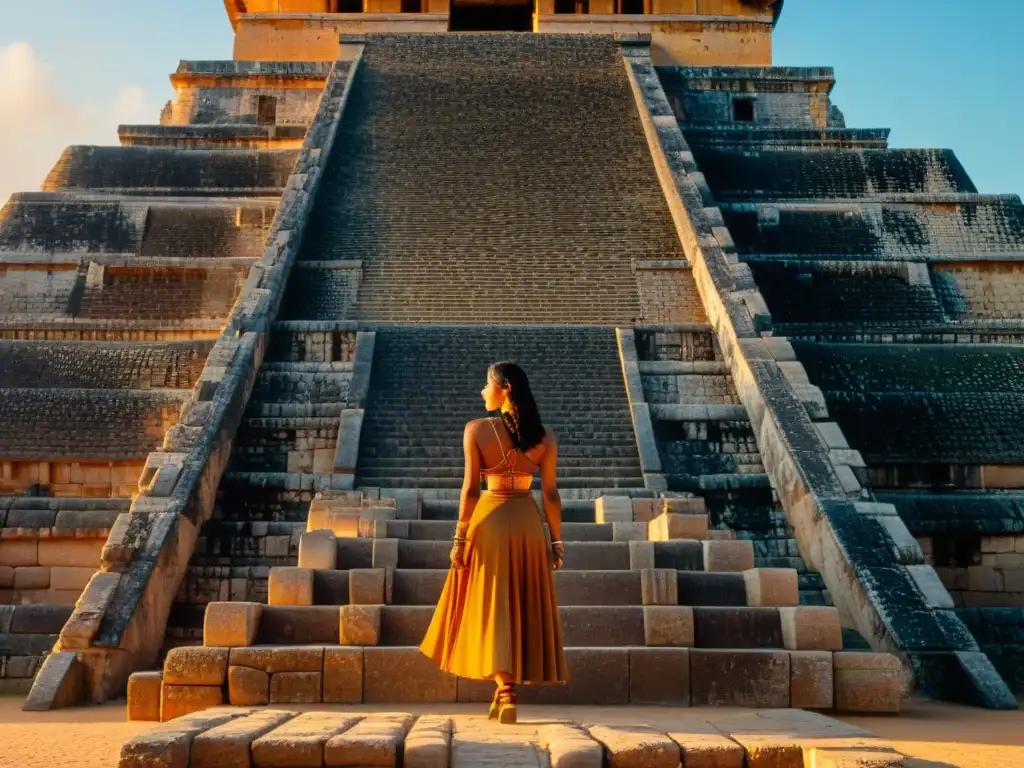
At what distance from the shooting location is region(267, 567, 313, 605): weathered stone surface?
7461mm

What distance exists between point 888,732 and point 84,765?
3855 millimetres

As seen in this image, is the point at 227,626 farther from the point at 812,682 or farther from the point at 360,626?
the point at 812,682

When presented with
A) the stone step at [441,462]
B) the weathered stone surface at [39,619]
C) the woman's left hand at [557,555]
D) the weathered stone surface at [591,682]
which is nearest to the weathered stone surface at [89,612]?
the weathered stone surface at [39,619]

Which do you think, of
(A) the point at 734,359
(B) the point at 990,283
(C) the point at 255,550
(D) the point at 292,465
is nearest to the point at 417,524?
(C) the point at 255,550

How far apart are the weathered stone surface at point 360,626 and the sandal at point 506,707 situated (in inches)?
59.0

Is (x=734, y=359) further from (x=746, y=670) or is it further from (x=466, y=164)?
(x=466, y=164)

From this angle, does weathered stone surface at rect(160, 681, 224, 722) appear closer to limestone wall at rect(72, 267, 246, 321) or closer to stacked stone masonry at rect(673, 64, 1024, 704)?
stacked stone masonry at rect(673, 64, 1024, 704)

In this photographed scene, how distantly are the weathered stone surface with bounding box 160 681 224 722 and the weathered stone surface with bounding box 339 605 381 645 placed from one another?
2.61 ft

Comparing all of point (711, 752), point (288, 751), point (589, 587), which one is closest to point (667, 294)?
point (589, 587)

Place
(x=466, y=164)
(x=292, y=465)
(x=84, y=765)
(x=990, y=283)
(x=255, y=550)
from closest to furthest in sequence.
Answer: (x=84, y=765) < (x=255, y=550) < (x=292, y=465) < (x=990, y=283) < (x=466, y=164)

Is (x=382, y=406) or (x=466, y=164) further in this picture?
(x=466, y=164)

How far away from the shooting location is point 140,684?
22.1ft

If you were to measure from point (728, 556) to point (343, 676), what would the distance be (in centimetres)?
265

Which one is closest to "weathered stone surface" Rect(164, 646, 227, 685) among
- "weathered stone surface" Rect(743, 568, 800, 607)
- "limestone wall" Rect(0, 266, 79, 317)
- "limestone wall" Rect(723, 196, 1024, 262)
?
"weathered stone surface" Rect(743, 568, 800, 607)
